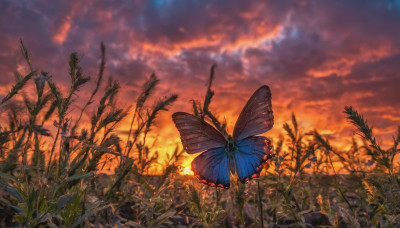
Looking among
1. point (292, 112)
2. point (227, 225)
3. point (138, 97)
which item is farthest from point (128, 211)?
point (292, 112)

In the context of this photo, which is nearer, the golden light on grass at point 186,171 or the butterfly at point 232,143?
the butterfly at point 232,143

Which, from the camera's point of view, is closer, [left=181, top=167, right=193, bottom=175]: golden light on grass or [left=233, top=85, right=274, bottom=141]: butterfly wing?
[left=233, top=85, right=274, bottom=141]: butterfly wing

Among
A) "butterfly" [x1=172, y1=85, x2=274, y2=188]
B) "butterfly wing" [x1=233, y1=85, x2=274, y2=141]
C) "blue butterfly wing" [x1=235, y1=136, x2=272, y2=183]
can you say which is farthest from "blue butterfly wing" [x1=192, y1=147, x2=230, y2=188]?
"butterfly wing" [x1=233, y1=85, x2=274, y2=141]

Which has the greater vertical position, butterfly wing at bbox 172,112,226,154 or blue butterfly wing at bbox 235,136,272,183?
butterfly wing at bbox 172,112,226,154

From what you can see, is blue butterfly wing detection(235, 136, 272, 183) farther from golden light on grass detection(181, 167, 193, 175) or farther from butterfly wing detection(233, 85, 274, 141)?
golden light on grass detection(181, 167, 193, 175)

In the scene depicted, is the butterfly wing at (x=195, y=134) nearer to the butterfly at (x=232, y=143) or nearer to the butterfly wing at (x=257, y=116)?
the butterfly at (x=232, y=143)

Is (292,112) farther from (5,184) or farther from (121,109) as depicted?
(5,184)

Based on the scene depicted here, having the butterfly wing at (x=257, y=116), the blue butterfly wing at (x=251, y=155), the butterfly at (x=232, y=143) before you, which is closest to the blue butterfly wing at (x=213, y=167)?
the butterfly at (x=232, y=143)
